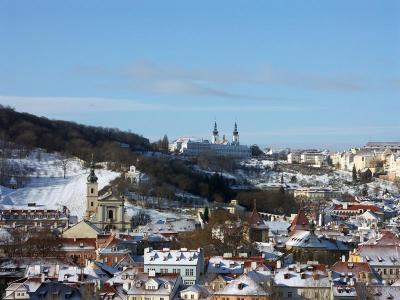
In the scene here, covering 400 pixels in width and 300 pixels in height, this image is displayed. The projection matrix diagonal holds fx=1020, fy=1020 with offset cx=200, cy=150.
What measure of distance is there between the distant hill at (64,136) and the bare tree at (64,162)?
2.77 meters

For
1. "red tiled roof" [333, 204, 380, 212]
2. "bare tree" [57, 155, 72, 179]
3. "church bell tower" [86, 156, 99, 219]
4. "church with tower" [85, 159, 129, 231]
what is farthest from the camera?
"bare tree" [57, 155, 72, 179]

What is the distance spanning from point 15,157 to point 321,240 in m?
67.6

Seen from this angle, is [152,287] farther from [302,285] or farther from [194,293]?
[302,285]

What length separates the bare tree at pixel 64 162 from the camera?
397 ft

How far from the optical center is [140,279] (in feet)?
148

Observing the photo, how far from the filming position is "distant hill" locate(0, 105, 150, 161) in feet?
445

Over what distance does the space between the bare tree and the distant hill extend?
2.77m

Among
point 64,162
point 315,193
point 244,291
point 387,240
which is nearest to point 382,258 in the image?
point 387,240

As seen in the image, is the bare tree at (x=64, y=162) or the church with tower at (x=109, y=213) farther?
the bare tree at (x=64, y=162)

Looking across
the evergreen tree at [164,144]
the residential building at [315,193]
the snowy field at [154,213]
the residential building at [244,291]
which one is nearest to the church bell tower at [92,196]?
the snowy field at [154,213]

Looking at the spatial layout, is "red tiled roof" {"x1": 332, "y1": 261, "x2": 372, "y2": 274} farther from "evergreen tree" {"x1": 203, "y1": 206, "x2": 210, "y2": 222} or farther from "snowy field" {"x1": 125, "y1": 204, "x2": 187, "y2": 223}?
"snowy field" {"x1": 125, "y1": 204, "x2": 187, "y2": 223}

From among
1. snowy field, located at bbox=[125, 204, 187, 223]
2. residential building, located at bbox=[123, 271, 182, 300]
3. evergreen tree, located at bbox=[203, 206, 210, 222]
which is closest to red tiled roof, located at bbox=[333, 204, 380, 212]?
evergreen tree, located at bbox=[203, 206, 210, 222]

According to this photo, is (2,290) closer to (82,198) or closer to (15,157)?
(82,198)

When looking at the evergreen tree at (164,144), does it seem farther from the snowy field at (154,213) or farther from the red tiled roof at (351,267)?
the red tiled roof at (351,267)
